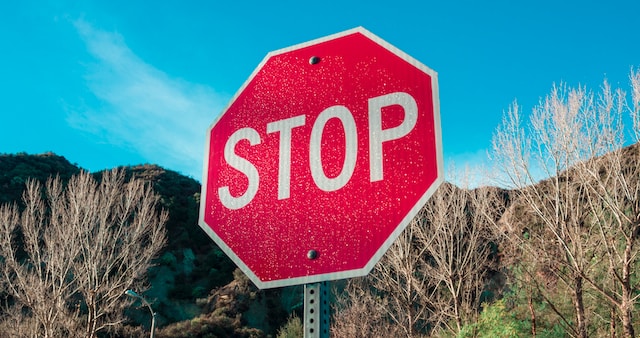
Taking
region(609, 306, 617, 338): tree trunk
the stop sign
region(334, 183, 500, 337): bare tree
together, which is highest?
region(334, 183, 500, 337): bare tree

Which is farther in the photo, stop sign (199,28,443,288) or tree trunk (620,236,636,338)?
tree trunk (620,236,636,338)

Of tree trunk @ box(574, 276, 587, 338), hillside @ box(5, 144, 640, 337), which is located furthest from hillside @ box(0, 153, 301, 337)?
tree trunk @ box(574, 276, 587, 338)

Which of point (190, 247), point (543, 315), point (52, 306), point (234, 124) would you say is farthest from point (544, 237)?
point (190, 247)

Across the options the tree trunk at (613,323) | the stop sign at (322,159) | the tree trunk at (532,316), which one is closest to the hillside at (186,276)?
the tree trunk at (532,316)

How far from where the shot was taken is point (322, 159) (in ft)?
6.27

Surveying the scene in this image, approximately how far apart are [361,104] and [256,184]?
0.47 m

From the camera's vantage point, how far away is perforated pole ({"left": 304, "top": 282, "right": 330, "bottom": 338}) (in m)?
1.71

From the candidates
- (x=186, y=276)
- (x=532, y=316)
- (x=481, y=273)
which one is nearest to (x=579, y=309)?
(x=532, y=316)

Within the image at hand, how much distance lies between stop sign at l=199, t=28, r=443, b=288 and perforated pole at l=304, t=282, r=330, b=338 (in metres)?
0.04

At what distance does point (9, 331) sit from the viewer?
79.3 ft

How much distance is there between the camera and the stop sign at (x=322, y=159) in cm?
174

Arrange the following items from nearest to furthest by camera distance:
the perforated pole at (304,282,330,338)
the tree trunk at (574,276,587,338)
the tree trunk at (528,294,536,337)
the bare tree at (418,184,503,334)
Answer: the perforated pole at (304,282,330,338) < the tree trunk at (574,276,587,338) < the tree trunk at (528,294,536,337) < the bare tree at (418,184,503,334)

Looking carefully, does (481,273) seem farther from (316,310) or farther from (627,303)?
(316,310)

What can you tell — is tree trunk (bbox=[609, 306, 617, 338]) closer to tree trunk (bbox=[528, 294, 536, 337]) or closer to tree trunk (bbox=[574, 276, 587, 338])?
tree trunk (bbox=[574, 276, 587, 338])
